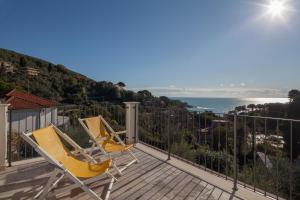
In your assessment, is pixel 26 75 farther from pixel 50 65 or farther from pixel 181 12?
pixel 181 12

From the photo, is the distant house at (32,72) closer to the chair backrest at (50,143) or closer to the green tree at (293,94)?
the green tree at (293,94)

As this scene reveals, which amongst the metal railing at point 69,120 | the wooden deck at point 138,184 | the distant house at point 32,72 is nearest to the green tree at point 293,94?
the metal railing at point 69,120

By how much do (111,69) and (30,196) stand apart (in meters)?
20.9

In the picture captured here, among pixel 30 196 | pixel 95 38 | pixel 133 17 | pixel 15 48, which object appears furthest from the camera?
pixel 15 48

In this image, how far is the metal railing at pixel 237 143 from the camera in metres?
3.69

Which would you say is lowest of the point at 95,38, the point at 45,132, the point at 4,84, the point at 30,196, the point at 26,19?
the point at 30,196

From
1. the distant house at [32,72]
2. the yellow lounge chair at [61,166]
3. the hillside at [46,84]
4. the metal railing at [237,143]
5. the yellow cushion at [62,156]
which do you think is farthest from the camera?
the distant house at [32,72]

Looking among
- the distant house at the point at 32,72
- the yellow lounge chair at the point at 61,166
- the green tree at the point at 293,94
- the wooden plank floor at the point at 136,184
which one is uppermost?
the distant house at the point at 32,72

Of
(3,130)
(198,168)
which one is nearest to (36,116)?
(3,130)

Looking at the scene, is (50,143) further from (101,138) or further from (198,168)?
(198,168)

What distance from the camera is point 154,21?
1251 cm

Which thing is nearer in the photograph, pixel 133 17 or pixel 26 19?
pixel 133 17

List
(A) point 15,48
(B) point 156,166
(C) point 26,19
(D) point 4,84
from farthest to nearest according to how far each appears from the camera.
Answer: (A) point 15,48
(D) point 4,84
(C) point 26,19
(B) point 156,166

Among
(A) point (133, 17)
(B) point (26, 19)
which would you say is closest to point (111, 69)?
(B) point (26, 19)
